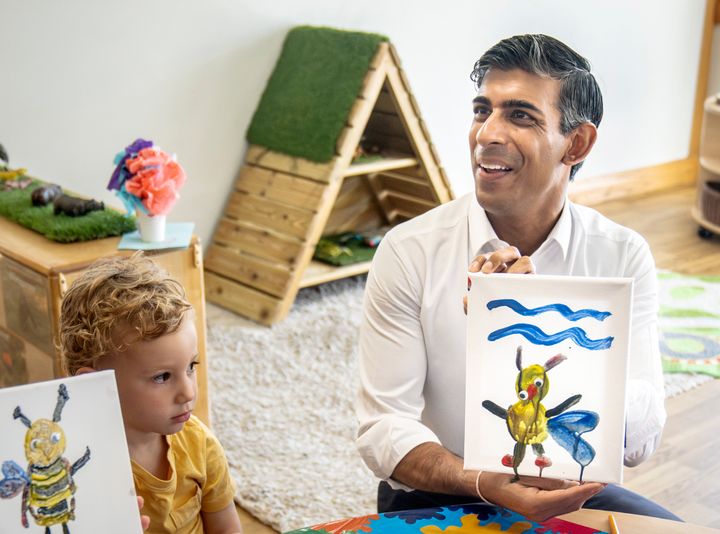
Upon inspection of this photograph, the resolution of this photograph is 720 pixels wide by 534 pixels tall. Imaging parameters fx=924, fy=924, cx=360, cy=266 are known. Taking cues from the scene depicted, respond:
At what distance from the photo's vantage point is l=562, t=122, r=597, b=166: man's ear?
1468 mm

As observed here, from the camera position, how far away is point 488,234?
4.81ft

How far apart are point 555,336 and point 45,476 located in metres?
0.56

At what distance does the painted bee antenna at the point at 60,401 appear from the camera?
34.8 inches

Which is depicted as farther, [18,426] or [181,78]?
[181,78]

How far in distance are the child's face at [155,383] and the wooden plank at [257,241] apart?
2108mm

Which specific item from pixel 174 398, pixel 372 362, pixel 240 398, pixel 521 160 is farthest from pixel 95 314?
pixel 240 398

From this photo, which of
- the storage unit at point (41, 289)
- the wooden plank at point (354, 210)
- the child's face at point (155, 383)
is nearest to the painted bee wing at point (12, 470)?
the child's face at point (155, 383)

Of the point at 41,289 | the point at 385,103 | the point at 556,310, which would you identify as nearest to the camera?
the point at 556,310

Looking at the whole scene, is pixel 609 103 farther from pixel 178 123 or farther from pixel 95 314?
pixel 95 314

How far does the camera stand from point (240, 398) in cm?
273

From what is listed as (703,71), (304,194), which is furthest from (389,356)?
(703,71)

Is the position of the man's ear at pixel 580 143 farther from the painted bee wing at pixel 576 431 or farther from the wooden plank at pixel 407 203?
the wooden plank at pixel 407 203

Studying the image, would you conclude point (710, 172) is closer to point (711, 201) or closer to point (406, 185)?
point (711, 201)

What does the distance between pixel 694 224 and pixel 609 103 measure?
83 centimetres
